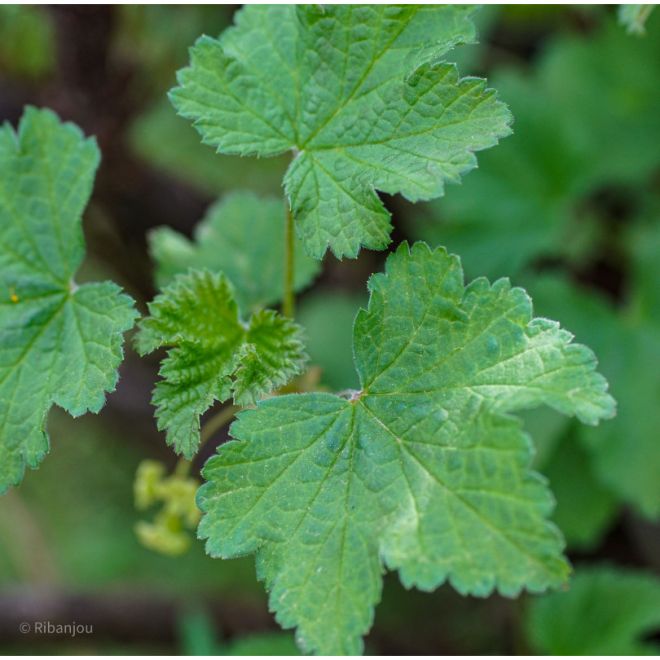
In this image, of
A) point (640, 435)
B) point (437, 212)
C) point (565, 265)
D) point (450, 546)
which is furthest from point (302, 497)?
point (565, 265)

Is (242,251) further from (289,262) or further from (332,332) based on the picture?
(332,332)

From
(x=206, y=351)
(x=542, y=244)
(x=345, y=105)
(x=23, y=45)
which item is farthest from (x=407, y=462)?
(x=23, y=45)

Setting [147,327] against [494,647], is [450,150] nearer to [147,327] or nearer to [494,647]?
[147,327]

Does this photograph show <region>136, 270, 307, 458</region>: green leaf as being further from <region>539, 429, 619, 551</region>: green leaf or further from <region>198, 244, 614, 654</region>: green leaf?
<region>539, 429, 619, 551</region>: green leaf

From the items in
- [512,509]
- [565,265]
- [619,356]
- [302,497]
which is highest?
[565,265]

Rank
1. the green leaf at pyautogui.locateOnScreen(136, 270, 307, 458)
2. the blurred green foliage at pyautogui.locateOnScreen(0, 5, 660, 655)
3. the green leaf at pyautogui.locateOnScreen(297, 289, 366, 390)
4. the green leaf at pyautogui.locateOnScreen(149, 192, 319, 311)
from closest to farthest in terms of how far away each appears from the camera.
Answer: the green leaf at pyautogui.locateOnScreen(136, 270, 307, 458) < the green leaf at pyautogui.locateOnScreen(149, 192, 319, 311) < the blurred green foliage at pyautogui.locateOnScreen(0, 5, 660, 655) < the green leaf at pyautogui.locateOnScreen(297, 289, 366, 390)

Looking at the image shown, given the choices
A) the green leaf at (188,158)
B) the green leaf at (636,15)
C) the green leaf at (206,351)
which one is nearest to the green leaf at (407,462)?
the green leaf at (206,351)

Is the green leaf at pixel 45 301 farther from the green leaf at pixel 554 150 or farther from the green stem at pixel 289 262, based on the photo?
the green leaf at pixel 554 150

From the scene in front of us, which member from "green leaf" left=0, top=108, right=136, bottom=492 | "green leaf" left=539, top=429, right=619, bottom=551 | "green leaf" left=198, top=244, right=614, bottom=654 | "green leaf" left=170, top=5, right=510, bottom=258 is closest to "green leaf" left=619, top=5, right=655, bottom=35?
"green leaf" left=170, top=5, right=510, bottom=258
